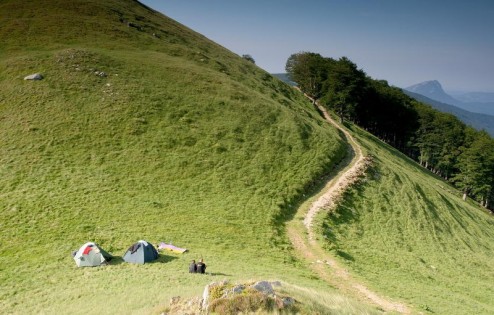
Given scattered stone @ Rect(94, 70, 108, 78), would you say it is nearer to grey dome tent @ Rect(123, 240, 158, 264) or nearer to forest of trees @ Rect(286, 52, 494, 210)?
grey dome tent @ Rect(123, 240, 158, 264)

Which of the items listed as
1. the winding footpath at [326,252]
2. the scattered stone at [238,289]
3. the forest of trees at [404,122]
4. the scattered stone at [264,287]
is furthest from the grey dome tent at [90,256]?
the forest of trees at [404,122]

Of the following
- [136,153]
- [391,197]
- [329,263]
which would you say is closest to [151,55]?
[136,153]

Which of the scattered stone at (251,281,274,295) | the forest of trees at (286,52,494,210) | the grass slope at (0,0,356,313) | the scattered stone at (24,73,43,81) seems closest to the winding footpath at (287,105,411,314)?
the grass slope at (0,0,356,313)

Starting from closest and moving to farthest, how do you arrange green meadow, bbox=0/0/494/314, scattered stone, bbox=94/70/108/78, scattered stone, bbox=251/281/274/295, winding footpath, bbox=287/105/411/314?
scattered stone, bbox=251/281/274/295
green meadow, bbox=0/0/494/314
winding footpath, bbox=287/105/411/314
scattered stone, bbox=94/70/108/78

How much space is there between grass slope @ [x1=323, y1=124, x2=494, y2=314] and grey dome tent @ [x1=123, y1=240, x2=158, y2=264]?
18213 mm

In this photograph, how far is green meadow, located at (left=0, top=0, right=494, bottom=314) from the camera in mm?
26641

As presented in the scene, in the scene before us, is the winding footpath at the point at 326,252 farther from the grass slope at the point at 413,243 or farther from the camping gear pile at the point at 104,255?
the camping gear pile at the point at 104,255

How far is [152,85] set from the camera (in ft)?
204

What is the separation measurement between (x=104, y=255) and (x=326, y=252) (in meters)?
20.7

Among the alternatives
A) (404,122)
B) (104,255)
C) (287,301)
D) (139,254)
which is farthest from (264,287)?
(404,122)

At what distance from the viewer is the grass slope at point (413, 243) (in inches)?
1304

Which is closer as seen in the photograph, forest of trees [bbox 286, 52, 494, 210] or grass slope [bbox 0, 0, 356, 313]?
grass slope [bbox 0, 0, 356, 313]

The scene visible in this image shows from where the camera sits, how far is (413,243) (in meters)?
45.5

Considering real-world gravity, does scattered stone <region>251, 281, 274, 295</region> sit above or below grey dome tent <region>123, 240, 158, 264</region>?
above
